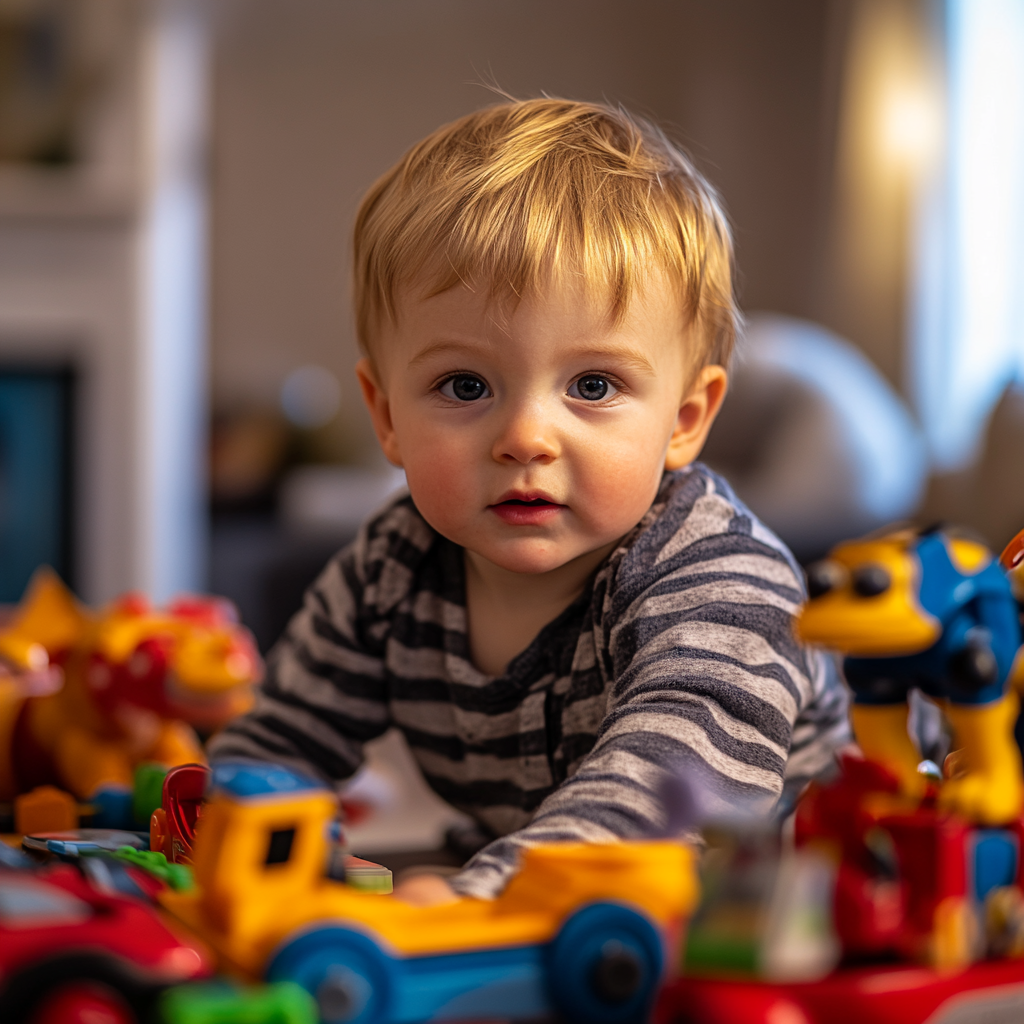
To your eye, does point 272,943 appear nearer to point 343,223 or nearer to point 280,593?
point 280,593

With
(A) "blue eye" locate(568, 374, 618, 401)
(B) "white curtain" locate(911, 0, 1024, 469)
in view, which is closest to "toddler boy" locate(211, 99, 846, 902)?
(A) "blue eye" locate(568, 374, 618, 401)

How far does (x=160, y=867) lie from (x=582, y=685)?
273 millimetres

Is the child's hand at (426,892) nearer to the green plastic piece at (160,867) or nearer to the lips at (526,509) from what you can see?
the green plastic piece at (160,867)

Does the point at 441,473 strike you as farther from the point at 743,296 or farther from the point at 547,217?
the point at 743,296

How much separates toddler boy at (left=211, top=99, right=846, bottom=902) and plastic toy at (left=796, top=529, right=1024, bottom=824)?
13 cm

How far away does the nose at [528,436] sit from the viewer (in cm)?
62

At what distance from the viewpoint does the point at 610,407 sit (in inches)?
25.7

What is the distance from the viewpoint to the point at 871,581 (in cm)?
39

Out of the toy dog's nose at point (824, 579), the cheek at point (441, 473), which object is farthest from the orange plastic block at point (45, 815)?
the toy dog's nose at point (824, 579)

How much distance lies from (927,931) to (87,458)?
246 centimetres

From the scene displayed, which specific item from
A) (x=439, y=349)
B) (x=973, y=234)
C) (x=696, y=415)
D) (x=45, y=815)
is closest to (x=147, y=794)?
(x=45, y=815)

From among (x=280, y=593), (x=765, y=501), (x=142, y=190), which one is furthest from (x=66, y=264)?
(x=765, y=501)

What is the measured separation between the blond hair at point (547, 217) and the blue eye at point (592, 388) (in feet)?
0.12

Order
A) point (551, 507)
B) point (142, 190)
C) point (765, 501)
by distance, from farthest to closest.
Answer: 1. point (142, 190)
2. point (765, 501)
3. point (551, 507)
